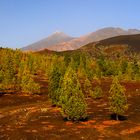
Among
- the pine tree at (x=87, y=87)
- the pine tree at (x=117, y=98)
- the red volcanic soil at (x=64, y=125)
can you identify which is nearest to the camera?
the red volcanic soil at (x=64, y=125)

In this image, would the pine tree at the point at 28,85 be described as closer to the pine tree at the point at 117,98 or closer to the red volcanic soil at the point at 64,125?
the red volcanic soil at the point at 64,125

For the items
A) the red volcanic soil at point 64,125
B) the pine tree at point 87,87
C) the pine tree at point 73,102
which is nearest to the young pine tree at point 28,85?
the pine tree at point 87,87

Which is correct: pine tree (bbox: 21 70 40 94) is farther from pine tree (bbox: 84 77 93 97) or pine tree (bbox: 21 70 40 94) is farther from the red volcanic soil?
the red volcanic soil

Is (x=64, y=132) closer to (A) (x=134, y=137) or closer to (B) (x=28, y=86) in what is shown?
(A) (x=134, y=137)

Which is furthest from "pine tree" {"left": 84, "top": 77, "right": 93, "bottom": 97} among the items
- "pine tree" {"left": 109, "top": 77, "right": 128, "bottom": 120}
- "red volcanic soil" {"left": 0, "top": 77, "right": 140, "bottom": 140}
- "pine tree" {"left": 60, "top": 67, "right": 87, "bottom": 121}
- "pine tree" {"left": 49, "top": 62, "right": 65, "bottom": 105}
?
"pine tree" {"left": 109, "top": 77, "right": 128, "bottom": 120}

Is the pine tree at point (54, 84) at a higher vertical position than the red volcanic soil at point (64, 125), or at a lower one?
higher

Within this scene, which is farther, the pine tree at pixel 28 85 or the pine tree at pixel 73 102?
the pine tree at pixel 28 85

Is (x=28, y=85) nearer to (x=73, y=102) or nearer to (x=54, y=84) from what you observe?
(x=54, y=84)

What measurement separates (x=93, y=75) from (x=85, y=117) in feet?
346

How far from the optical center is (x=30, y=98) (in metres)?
113

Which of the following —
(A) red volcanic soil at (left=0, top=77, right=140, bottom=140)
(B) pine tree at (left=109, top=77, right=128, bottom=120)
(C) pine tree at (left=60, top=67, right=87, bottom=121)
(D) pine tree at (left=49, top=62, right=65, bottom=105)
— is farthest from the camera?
(D) pine tree at (left=49, top=62, right=65, bottom=105)

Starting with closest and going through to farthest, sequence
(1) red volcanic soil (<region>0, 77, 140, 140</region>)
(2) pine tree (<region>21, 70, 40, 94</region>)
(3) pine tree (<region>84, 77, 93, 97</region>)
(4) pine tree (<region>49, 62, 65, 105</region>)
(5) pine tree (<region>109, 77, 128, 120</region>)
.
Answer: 1. (1) red volcanic soil (<region>0, 77, 140, 140</region>)
2. (5) pine tree (<region>109, 77, 128, 120</region>)
3. (4) pine tree (<region>49, 62, 65, 105</region>)
4. (3) pine tree (<region>84, 77, 93, 97</region>)
5. (2) pine tree (<region>21, 70, 40, 94</region>)

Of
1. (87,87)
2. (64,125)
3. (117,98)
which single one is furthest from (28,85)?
(64,125)

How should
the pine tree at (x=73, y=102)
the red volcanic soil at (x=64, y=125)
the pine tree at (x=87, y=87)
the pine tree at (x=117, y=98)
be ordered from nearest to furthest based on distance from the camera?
1. the red volcanic soil at (x=64, y=125)
2. the pine tree at (x=73, y=102)
3. the pine tree at (x=117, y=98)
4. the pine tree at (x=87, y=87)
